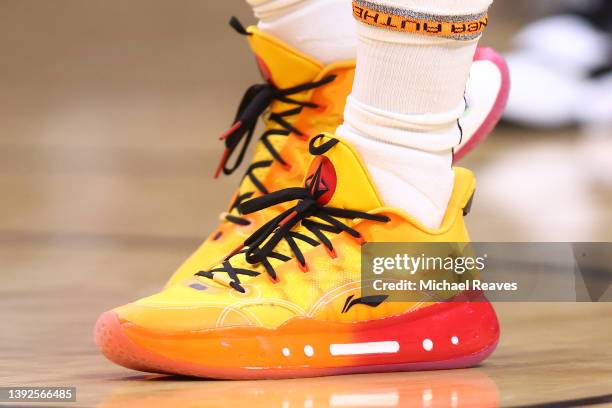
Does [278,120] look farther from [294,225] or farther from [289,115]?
[294,225]

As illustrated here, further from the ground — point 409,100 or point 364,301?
point 409,100

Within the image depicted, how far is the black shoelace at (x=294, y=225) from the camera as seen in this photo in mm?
900

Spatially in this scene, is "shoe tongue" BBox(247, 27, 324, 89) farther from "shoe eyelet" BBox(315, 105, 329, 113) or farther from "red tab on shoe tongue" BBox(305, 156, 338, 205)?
"red tab on shoe tongue" BBox(305, 156, 338, 205)

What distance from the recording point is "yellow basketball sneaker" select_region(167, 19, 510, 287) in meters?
1.10

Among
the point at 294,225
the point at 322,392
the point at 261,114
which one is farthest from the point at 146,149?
the point at 322,392

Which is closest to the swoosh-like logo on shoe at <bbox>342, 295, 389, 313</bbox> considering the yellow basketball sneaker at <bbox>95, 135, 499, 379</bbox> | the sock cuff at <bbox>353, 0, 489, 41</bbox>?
the yellow basketball sneaker at <bbox>95, 135, 499, 379</bbox>

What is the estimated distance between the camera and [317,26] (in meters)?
1.13

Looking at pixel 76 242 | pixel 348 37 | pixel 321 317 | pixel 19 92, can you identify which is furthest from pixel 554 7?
pixel 321 317

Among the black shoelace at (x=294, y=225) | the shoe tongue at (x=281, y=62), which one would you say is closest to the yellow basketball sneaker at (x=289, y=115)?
the shoe tongue at (x=281, y=62)

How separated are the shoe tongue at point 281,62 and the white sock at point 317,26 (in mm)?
10

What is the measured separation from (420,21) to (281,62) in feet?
0.95

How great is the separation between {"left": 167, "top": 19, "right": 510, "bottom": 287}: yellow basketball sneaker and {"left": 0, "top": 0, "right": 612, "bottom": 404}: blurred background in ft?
0.51

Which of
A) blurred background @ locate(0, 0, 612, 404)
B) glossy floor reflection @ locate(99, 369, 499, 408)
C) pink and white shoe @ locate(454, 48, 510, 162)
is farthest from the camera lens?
blurred background @ locate(0, 0, 612, 404)

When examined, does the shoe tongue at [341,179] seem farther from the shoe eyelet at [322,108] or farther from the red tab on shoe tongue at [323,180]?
the shoe eyelet at [322,108]
